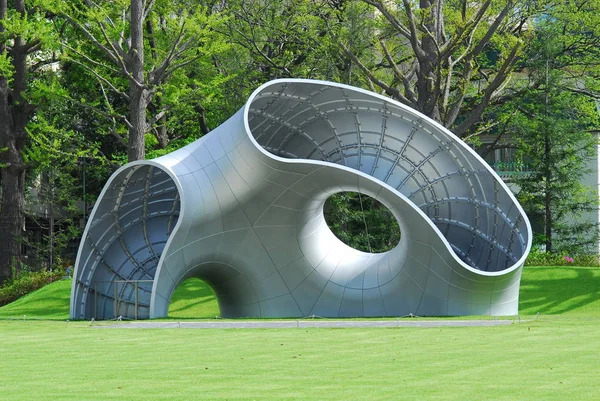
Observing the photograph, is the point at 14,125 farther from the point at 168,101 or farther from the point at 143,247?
the point at 143,247

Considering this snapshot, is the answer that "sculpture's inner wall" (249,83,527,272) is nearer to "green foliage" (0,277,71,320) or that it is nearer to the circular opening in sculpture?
the circular opening in sculpture

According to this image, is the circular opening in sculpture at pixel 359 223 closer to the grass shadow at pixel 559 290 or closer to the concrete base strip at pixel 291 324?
the grass shadow at pixel 559 290

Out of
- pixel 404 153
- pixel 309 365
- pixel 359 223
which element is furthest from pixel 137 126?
pixel 309 365

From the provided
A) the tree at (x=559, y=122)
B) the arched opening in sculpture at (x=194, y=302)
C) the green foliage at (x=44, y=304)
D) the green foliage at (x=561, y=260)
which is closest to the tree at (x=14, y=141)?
the green foliage at (x=44, y=304)

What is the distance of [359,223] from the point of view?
44.2 meters

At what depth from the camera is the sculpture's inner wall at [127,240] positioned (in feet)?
99.3

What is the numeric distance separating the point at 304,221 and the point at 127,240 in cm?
606

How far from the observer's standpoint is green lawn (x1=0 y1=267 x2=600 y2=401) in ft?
34.3

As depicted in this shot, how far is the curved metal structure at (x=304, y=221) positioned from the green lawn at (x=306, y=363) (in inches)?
221

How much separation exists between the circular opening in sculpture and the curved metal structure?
9.13 m

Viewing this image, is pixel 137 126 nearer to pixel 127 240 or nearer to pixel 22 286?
pixel 127 240

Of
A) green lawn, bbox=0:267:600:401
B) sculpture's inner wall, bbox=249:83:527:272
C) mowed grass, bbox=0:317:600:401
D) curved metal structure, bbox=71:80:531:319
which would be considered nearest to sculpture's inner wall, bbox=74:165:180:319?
curved metal structure, bbox=71:80:531:319

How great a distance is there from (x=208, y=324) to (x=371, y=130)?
1067 centimetres

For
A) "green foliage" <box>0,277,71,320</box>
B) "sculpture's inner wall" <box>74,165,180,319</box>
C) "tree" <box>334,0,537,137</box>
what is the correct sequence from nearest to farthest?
"sculpture's inner wall" <box>74,165,180,319</box>
"tree" <box>334,0,537,137</box>
"green foliage" <box>0,277,71,320</box>
